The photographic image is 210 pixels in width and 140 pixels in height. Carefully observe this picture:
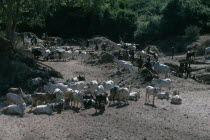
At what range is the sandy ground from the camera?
17875 millimetres

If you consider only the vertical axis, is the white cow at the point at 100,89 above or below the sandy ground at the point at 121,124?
above

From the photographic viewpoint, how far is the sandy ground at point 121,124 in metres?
17.9

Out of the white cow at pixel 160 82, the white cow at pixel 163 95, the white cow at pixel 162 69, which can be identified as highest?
the white cow at pixel 162 69

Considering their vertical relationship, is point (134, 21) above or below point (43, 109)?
above

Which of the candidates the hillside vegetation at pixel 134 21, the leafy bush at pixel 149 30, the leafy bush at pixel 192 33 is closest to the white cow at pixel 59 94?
the hillside vegetation at pixel 134 21

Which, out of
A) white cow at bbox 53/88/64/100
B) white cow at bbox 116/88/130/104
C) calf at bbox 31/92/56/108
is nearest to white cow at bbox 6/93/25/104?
calf at bbox 31/92/56/108

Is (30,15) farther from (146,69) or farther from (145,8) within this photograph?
(145,8)

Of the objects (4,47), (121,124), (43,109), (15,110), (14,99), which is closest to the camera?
(121,124)

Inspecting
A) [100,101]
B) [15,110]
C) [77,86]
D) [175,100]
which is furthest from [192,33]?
[15,110]

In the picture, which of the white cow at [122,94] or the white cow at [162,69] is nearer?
the white cow at [122,94]

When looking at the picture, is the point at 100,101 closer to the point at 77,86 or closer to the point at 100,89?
the point at 100,89

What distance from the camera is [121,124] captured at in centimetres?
1925

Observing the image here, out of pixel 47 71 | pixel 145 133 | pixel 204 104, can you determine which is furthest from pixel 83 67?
pixel 145 133

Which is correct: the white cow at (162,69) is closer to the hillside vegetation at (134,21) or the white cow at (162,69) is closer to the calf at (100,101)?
the calf at (100,101)
